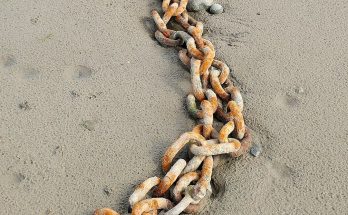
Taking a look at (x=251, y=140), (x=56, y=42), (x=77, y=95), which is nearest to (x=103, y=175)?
(x=77, y=95)

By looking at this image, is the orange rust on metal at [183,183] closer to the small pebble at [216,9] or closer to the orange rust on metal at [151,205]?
the orange rust on metal at [151,205]

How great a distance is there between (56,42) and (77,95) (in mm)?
451

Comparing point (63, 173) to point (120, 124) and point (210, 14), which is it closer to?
point (120, 124)

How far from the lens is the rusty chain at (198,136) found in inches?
85.8

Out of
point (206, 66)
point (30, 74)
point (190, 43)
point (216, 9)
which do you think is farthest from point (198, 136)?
point (216, 9)

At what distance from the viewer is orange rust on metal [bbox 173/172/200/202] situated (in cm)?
220

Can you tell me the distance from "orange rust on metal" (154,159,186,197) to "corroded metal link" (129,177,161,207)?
3cm

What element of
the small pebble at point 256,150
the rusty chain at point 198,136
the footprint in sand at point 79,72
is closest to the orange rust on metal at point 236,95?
the rusty chain at point 198,136

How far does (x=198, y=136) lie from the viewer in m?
2.38

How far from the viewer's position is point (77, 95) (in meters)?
→ 2.63

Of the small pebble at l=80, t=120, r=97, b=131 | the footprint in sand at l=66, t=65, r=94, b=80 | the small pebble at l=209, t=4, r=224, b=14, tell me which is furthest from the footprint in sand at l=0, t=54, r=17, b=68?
the small pebble at l=209, t=4, r=224, b=14

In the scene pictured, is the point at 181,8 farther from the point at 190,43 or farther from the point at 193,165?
the point at 193,165

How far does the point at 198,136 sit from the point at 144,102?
1.44ft

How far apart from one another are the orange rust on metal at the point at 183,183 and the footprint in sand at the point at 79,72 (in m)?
0.89
